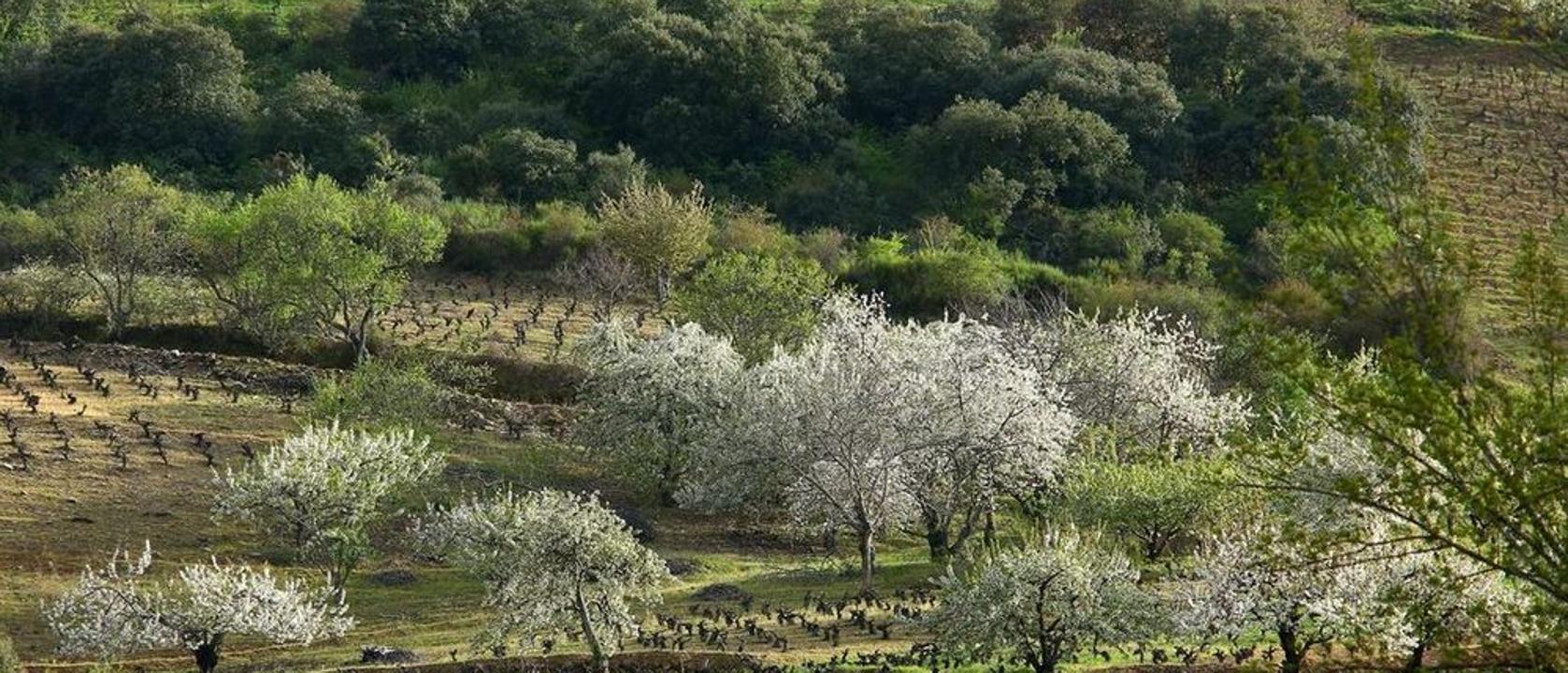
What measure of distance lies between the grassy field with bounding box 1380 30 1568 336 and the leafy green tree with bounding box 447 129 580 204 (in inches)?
1557

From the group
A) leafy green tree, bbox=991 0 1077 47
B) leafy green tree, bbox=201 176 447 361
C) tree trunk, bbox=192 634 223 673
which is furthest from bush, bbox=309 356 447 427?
leafy green tree, bbox=991 0 1077 47

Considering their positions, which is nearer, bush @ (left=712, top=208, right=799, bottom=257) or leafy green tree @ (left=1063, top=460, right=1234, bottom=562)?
leafy green tree @ (left=1063, top=460, right=1234, bottom=562)

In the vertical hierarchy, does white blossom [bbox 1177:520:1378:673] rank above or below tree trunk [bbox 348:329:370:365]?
above

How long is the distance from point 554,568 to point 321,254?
35147 mm

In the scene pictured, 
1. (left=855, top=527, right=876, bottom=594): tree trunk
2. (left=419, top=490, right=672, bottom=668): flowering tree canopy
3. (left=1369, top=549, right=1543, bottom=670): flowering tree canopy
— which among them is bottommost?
(left=855, top=527, right=876, bottom=594): tree trunk

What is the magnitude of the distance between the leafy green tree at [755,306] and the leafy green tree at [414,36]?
48860 millimetres

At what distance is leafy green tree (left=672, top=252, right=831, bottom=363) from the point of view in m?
63.2

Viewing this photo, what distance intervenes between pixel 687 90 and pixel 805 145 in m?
6.56

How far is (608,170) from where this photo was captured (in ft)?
316

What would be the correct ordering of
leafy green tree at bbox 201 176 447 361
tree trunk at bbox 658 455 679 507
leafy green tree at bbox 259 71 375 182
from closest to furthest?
tree trunk at bbox 658 455 679 507 < leafy green tree at bbox 201 176 447 361 < leafy green tree at bbox 259 71 375 182

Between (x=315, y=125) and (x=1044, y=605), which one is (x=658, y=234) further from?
(x=1044, y=605)

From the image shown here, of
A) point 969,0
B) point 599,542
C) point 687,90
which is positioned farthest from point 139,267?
point 969,0

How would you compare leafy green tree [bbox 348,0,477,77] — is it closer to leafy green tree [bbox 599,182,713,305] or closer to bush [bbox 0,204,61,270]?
bush [bbox 0,204,61,270]

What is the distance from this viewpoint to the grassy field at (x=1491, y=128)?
87875 mm
